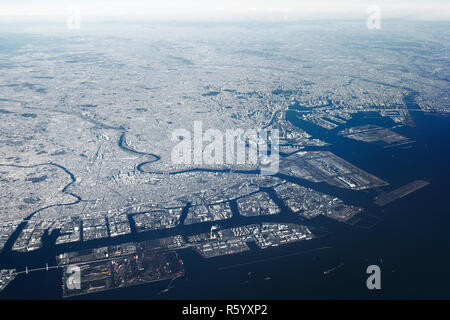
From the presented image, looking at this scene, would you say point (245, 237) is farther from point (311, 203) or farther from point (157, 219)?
point (311, 203)

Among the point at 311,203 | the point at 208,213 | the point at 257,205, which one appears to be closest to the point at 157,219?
the point at 208,213

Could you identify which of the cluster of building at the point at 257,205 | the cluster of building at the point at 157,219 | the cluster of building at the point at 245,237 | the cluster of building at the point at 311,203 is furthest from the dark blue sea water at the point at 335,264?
the cluster of building at the point at 257,205

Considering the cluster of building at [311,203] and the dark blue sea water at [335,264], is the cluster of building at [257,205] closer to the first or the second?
the cluster of building at [311,203]

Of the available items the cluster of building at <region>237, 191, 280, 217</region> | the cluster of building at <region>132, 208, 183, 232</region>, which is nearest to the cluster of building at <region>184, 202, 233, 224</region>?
the cluster of building at <region>132, 208, 183, 232</region>

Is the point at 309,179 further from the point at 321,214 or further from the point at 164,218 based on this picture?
the point at 164,218

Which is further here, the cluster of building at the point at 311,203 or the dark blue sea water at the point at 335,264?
the cluster of building at the point at 311,203

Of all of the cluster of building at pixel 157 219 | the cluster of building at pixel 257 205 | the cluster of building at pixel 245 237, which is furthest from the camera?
Result: the cluster of building at pixel 257 205

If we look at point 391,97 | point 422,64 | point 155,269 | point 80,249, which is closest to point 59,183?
point 80,249

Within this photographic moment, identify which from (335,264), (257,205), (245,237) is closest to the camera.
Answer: (335,264)
